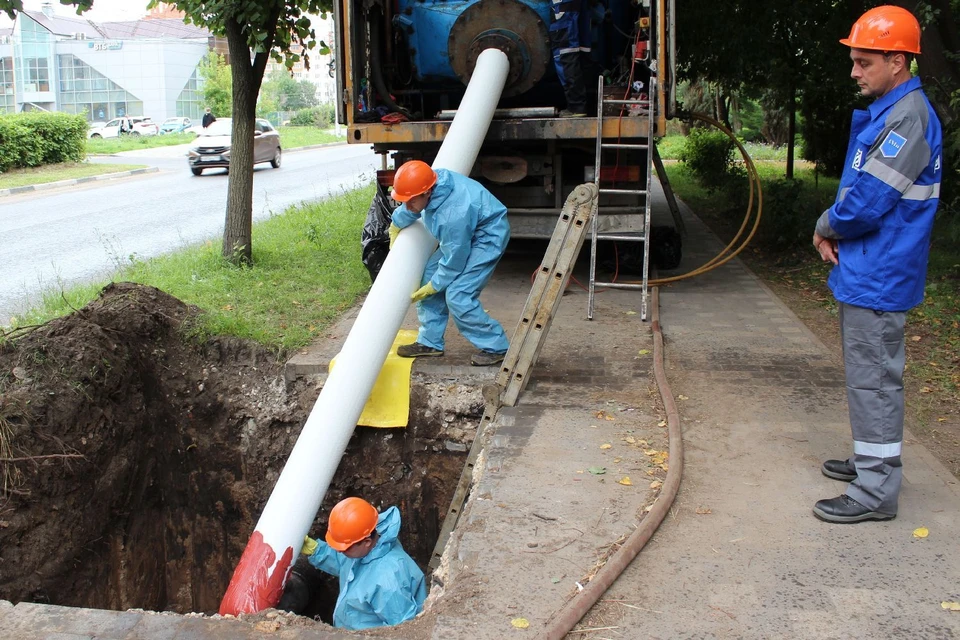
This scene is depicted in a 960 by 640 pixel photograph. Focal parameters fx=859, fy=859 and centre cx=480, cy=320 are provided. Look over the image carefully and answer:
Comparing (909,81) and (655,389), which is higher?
(909,81)

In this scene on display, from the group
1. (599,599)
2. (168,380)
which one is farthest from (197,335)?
(599,599)

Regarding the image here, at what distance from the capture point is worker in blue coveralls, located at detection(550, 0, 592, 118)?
6.93 m

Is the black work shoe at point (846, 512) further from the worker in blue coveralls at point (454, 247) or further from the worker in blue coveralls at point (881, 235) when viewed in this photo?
the worker in blue coveralls at point (454, 247)

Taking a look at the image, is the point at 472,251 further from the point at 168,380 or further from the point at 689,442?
the point at 168,380

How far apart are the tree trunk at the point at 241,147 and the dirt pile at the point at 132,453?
6.31 feet

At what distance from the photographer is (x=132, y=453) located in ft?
18.5

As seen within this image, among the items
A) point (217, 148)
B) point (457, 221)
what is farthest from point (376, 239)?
point (217, 148)

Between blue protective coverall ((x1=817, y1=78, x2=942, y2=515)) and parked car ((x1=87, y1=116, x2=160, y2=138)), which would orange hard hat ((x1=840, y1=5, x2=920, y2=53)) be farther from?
parked car ((x1=87, y1=116, x2=160, y2=138))

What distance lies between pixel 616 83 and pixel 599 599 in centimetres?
593

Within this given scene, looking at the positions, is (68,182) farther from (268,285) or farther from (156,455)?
(156,455)

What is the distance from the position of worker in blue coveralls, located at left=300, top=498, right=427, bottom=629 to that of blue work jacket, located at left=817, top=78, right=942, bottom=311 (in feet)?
7.79

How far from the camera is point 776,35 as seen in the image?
11.2m

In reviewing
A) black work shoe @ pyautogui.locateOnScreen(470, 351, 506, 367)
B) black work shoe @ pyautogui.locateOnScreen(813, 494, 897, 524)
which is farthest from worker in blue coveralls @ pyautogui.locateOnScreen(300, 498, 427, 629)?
black work shoe @ pyautogui.locateOnScreen(813, 494, 897, 524)

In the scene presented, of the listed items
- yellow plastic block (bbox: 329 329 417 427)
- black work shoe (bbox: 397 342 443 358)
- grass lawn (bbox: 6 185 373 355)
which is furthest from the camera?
grass lawn (bbox: 6 185 373 355)
